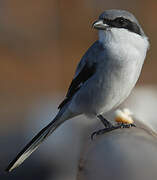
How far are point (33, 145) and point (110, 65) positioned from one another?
0.59 m

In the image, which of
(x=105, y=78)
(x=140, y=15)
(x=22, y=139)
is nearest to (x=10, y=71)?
(x=140, y=15)

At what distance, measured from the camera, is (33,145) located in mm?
2855

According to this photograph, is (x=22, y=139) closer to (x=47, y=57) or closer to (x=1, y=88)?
(x=1, y=88)

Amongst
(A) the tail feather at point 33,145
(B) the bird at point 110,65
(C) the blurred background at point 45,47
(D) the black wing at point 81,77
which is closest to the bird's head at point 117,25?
(B) the bird at point 110,65

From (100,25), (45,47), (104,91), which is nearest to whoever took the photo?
(100,25)

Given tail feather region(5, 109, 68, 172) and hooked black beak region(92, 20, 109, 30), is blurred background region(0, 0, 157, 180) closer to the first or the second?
tail feather region(5, 109, 68, 172)

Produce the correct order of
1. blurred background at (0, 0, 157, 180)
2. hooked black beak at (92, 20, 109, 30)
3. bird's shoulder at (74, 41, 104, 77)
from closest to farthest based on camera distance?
hooked black beak at (92, 20, 109, 30) < bird's shoulder at (74, 41, 104, 77) < blurred background at (0, 0, 157, 180)

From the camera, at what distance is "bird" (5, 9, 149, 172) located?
9.01 feet

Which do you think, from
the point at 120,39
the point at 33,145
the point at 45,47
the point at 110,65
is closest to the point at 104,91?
the point at 110,65

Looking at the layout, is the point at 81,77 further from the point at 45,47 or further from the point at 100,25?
the point at 45,47

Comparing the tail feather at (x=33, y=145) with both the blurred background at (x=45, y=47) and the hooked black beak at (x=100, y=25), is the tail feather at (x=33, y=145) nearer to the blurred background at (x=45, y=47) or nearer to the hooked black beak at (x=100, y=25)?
the hooked black beak at (x=100, y=25)

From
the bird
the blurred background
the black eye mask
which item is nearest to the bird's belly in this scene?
the bird

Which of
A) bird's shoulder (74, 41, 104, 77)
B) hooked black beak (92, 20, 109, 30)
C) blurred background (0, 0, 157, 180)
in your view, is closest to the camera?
hooked black beak (92, 20, 109, 30)

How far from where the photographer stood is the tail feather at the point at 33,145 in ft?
8.96
